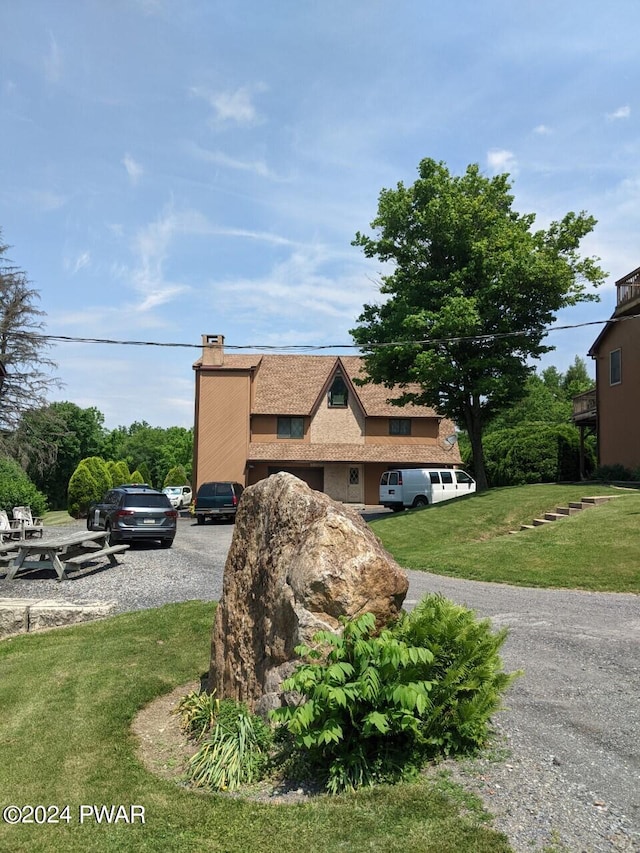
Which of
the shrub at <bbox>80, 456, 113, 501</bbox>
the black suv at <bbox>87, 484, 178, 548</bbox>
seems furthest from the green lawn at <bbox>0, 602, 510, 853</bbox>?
the shrub at <bbox>80, 456, 113, 501</bbox>

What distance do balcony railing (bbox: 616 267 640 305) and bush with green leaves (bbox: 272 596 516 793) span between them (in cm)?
2366

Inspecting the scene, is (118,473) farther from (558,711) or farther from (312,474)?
(558,711)

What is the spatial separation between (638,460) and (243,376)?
2233cm

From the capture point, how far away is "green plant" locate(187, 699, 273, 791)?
173 inches

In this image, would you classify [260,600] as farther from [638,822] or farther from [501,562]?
[501,562]

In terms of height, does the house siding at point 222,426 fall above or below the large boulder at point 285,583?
above

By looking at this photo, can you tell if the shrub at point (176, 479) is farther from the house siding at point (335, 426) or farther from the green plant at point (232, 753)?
the green plant at point (232, 753)

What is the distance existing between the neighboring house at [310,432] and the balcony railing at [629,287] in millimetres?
13580

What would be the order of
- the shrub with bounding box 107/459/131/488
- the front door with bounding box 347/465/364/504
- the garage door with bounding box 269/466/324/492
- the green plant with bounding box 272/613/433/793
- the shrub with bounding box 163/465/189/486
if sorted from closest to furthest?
the green plant with bounding box 272/613/433/793
the front door with bounding box 347/465/364/504
the garage door with bounding box 269/466/324/492
the shrub with bounding box 107/459/131/488
the shrub with bounding box 163/465/189/486

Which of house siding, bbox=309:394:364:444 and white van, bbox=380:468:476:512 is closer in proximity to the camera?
white van, bbox=380:468:476:512

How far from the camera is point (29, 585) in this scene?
12664mm

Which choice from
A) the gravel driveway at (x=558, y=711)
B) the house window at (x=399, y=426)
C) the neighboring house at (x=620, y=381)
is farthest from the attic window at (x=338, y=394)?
the gravel driveway at (x=558, y=711)

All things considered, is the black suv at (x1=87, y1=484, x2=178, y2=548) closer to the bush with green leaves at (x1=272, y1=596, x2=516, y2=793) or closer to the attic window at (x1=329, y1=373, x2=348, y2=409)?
the bush with green leaves at (x1=272, y1=596, x2=516, y2=793)

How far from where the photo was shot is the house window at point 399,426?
40.4 m
